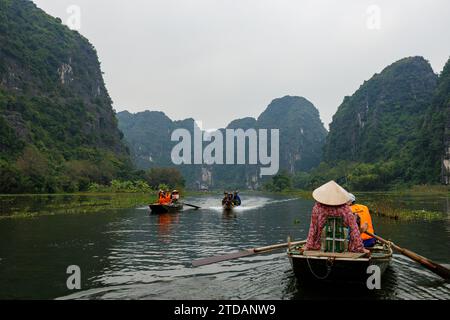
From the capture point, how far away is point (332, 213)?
7488mm

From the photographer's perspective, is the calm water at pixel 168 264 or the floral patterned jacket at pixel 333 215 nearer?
the calm water at pixel 168 264

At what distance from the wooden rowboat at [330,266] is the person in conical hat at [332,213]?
0.83 feet

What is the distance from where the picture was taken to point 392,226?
1711 cm

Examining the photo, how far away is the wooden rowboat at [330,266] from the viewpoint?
675cm

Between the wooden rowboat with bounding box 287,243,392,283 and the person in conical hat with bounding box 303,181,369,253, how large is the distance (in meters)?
0.25

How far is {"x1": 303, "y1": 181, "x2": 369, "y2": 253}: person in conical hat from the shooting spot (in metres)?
7.38

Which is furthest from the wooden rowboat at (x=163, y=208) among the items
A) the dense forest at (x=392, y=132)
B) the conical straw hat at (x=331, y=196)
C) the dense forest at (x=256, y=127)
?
the dense forest at (x=256, y=127)

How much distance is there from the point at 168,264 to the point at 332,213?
13.2ft

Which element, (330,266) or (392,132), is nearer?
(330,266)

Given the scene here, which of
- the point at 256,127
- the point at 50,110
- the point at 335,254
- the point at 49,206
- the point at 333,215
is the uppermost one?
the point at 256,127

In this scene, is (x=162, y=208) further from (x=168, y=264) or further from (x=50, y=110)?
(x=50, y=110)

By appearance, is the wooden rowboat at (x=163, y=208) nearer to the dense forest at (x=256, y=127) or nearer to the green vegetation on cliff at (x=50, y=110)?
the green vegetation on cliff at (x=50, y=110)

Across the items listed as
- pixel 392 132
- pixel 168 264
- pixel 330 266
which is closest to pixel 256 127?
pixel 392 132

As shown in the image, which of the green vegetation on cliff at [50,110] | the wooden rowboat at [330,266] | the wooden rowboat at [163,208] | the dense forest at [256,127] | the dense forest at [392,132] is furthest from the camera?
the dense forest at [256,127]
